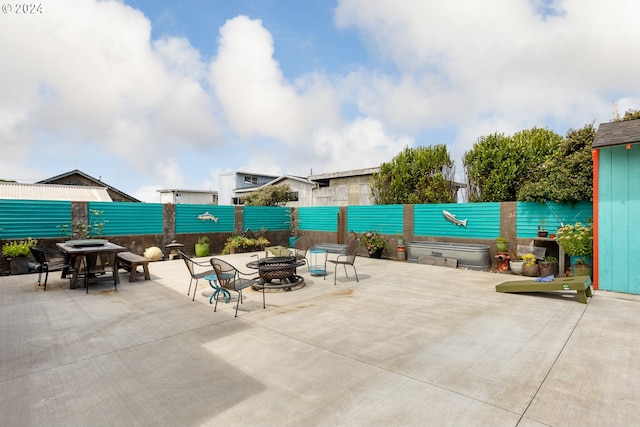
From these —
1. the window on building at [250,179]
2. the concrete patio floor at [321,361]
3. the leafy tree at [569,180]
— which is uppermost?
the window on building at [250,179]

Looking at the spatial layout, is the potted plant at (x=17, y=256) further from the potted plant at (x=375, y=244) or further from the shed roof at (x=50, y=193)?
the potted plant at (x=375, y=244)

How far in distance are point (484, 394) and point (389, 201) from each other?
38.3 ft

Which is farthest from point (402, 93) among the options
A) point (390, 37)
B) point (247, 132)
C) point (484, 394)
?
point (484, 394)

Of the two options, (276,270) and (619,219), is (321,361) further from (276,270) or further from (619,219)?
(619,219)

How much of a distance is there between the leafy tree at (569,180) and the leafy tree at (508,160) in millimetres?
1412

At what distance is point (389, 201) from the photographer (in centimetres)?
1398

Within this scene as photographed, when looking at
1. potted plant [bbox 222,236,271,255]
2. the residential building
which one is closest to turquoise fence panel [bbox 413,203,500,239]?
potted plant [bbox 222,236,271,255]

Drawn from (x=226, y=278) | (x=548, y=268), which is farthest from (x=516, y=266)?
(x=226, y=278)

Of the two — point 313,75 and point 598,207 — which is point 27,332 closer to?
point 598,207

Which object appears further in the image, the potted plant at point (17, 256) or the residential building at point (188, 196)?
the residential building at point (188, 196)

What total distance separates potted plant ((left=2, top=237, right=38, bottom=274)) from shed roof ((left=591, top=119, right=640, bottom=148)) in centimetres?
1317

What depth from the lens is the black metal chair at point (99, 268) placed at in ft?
21.3

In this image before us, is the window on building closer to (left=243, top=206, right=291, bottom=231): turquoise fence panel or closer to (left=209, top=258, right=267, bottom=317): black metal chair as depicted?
(left=243, top=206, right=291, bottom=231): turquoise fence panel

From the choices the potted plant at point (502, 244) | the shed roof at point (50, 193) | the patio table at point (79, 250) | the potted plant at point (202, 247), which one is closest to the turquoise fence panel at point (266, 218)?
the potted plant at point (202, 247)
